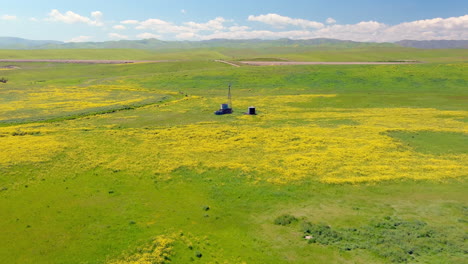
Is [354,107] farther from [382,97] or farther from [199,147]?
[199,147]

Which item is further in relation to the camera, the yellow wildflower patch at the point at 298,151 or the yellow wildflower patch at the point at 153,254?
the yellow wildflower patch at the point at 298,151

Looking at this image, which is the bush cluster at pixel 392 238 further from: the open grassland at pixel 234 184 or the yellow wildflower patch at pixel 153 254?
the yellow wildflower patch at pixel 153 254

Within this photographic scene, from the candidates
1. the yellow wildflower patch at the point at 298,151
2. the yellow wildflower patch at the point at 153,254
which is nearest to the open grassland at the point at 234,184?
the yellow wildflower patch at the point at 153,254

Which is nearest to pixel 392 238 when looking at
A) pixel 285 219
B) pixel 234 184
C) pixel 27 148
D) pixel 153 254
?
pixel 285 219

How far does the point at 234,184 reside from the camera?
3053 cm

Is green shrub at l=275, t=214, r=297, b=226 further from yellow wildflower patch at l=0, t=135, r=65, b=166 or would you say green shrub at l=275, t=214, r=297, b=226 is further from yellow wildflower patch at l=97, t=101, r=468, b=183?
yellow wildflower patch at l=0, t=135, r=65, b=166

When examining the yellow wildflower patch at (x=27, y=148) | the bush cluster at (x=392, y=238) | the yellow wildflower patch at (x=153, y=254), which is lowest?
the yellow wildflower patch at (x=153, y=254)

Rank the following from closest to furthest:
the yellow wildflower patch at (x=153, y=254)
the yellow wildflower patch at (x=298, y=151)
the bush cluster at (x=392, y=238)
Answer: the yellow wildflower patch at (x=153, y=254) → the bush cluster at (x=392, y=238) → the yellow wildflower patch at (x=298, y=151)

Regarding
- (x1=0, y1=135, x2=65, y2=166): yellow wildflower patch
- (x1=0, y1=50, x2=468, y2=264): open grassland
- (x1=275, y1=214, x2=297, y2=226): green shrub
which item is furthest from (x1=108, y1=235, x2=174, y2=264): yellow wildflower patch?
(x1=0, y1=135, x2=65, y2=166): yellow wildflower patch

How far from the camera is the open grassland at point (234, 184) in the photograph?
2075 cm

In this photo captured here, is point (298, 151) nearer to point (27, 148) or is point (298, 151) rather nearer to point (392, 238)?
point (392, 238)

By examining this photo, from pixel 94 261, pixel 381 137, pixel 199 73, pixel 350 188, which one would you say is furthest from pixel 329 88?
pixel 94 261

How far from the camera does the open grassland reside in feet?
68.1

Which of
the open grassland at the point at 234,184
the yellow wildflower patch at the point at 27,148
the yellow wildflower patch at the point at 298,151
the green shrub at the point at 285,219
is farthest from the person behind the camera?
the yellow wildflower patch at the point at 27,148
